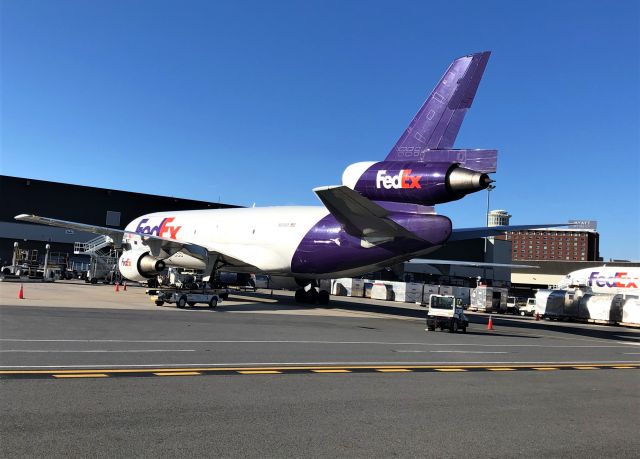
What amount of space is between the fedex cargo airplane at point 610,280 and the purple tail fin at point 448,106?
109ft

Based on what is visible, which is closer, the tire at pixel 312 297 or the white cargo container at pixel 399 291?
the tire at pixel 312 297

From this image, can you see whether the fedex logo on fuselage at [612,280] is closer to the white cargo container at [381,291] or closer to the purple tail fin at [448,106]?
the white cargo container at [381,291]

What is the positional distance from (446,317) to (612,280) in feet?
115

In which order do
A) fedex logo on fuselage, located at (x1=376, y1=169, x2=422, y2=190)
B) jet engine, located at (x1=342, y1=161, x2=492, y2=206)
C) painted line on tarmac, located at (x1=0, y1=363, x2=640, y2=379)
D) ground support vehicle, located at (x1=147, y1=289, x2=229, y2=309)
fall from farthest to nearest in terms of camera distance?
ground support vehicle, located at (x1=147, y1=289, x2=229, y2=309) < fedex logo on fuselage, located at (x1=376, y1=169, x2=422, y2=190) < jet engine, located at (x1=342, y1=161, x2=492, y2=206) < painted line on tarmac, located at (x1=0, y1=363, x2=640, y2=379)

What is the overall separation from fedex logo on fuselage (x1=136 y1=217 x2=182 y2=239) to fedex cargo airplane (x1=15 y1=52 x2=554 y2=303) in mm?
5326

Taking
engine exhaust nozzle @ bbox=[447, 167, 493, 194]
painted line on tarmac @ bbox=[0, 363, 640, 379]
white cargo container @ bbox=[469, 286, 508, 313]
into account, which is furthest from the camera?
white cargo container @ bbox=[469, 286, 508, 313]

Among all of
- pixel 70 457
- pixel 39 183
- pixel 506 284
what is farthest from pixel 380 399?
pixel 506 284

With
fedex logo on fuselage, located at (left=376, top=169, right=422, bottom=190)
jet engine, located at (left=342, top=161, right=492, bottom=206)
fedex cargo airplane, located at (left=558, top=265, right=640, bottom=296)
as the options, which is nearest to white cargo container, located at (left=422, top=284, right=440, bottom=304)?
fedex cargo airplane, located at (left=558, top=265, right=640, bottom=296)

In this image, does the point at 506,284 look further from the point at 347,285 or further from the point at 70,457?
the point at 70,457

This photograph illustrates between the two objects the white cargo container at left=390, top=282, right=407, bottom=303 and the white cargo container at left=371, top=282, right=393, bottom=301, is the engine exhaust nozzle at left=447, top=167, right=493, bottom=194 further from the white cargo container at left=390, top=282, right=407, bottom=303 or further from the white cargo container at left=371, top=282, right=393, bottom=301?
the white cargo container at left=371, top=282, right=393, bottom=301

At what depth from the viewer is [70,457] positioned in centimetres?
534

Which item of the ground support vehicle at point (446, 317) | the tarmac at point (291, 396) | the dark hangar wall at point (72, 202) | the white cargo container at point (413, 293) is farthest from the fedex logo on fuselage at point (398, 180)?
the dark hangar wall at point (72, 202)

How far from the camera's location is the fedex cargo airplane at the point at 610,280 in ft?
160

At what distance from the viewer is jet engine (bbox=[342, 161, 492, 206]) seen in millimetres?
20484
